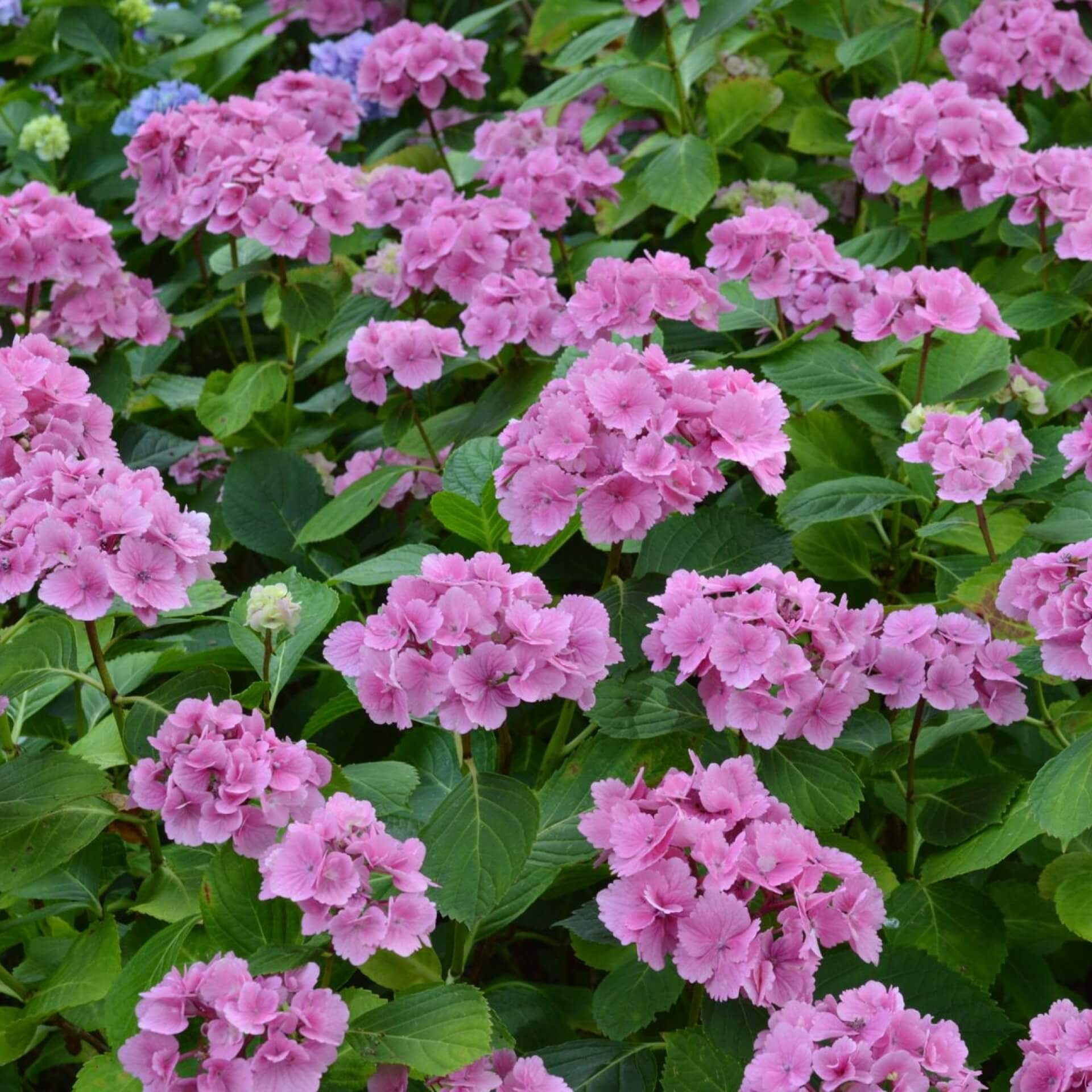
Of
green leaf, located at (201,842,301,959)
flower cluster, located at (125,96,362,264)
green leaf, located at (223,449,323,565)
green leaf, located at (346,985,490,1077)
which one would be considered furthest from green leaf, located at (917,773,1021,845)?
flower cluster, located at (125,96,362,264)

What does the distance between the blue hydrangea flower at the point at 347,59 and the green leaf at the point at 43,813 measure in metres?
2.53

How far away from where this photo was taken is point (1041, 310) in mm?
2477

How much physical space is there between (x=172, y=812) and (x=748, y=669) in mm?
608

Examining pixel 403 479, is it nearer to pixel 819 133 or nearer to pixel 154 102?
pixel 819 133

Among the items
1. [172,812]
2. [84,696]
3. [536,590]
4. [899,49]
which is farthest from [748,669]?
[899,49]

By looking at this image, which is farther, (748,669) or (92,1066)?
(748,669)

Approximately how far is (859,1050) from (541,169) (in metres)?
1.87

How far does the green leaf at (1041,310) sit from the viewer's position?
96.8 inches

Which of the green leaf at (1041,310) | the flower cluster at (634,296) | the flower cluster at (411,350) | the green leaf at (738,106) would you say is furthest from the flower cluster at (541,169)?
the green leaf at (1041,310)

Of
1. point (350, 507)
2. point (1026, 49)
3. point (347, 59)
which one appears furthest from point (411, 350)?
point (347, 59)

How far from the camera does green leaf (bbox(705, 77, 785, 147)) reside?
10.1ft

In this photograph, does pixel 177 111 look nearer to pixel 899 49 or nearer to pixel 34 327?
pixel 34 327

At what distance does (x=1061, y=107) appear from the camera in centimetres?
339

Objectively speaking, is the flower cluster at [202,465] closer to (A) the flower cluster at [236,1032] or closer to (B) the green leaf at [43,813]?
(B) the green leaf at [43,813]
